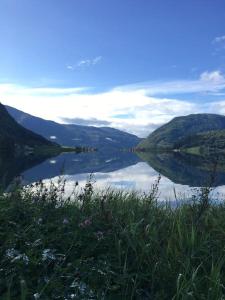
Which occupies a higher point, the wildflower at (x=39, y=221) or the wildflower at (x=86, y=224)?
the wildflower at (x=86, y=224)

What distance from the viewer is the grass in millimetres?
6117

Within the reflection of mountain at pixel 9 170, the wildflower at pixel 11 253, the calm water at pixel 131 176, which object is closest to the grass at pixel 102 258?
the wildflower at pixel 11 253

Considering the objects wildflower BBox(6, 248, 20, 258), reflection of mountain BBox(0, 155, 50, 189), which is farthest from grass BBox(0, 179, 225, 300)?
reflection of mountain BBox(0, 155, 50, 189)

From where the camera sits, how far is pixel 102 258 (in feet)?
24.3

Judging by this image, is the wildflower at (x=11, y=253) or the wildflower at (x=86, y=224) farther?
the wildflower at (x=86, y=224)

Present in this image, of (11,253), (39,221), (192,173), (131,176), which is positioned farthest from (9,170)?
(11,253)

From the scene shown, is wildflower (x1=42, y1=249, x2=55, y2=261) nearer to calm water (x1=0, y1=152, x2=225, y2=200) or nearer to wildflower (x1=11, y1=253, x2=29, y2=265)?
wildflower (x1=11, y1=253, x2=29, y2=265)

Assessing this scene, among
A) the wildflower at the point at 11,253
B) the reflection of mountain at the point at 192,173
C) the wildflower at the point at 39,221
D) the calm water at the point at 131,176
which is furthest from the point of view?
the calm water at the point at 131,176

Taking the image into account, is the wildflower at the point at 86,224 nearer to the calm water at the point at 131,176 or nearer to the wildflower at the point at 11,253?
the wildflower at the point at 11,253

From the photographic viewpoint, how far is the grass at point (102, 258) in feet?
20.1

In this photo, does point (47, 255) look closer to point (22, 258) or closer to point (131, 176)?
point (22, 258)

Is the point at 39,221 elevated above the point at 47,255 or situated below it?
above

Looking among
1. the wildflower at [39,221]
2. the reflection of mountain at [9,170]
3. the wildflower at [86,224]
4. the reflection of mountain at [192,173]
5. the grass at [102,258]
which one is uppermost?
the wildflower at [86,224]

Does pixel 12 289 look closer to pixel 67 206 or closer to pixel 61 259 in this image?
pixel 61 259
